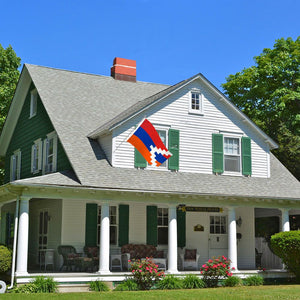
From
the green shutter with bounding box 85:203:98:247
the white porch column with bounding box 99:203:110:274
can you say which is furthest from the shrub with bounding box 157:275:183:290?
the green shutter with bounding box 85:203:98:247

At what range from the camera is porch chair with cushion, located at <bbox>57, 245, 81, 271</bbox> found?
17.6 m

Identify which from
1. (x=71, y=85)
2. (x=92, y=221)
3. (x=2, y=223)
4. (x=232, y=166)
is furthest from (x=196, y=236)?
(x=2, y=223)

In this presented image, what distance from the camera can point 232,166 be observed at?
2067 centimetres

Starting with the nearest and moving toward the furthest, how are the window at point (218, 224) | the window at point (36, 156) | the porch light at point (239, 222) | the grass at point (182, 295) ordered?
the grass at point (182, 295) < the window at point (218, 224) < the window at point (36, 156) < the porch light at point (239, 222)

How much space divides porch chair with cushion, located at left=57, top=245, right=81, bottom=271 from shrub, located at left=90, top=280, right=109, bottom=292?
1862mm

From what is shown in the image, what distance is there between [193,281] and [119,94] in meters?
9.79

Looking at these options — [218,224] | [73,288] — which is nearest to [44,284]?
[73,288]

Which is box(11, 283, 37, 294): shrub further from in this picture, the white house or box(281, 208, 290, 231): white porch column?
box(281, 208, 290, 231): white porch column

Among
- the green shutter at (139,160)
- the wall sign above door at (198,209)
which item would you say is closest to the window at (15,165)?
the green shutter at (139,160)

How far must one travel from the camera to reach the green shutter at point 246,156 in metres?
20.6

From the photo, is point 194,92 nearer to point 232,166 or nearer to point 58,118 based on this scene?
point 232,166

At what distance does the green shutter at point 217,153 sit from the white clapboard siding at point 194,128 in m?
0.16

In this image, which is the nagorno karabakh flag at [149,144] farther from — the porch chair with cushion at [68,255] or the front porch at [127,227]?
the porch chair with cushion at [68,255]

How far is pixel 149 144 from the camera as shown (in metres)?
18.5
